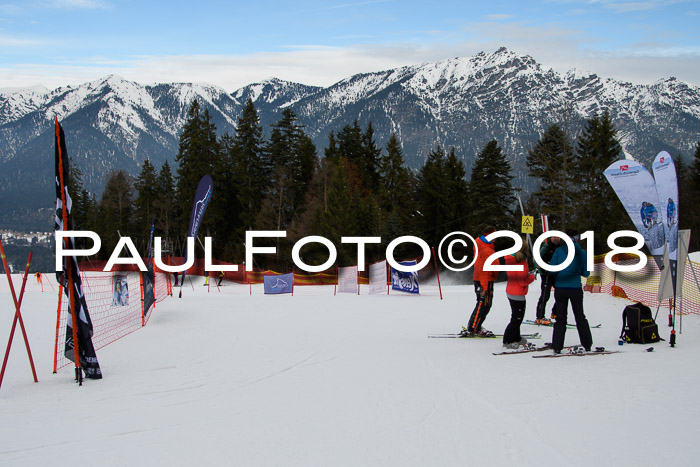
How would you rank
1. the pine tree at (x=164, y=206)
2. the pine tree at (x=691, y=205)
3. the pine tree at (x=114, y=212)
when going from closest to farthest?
the pine tree at (x=691, y=205), the pine tree at (x=164, y=206), the pine tree at (x=114, y=212)

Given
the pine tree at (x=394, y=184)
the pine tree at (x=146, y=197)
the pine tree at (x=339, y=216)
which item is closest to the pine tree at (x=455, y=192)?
the pine tree at (x=394, y=184)

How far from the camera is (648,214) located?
10.7 metres

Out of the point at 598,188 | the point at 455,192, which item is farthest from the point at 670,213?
the point at 455,192

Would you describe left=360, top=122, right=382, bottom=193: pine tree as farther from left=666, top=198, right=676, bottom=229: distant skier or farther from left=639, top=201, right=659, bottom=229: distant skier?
left=666, top=198, right=676, bottom=229: distant skier

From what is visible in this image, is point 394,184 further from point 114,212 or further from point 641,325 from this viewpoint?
point 641,325

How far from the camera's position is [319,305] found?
17.4m

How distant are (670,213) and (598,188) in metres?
35.0

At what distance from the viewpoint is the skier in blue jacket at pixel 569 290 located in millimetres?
7730

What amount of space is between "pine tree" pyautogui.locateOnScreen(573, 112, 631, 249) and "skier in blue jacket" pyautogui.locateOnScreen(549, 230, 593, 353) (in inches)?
1276

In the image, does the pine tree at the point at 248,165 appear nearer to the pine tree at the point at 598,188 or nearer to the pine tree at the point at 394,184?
the pine tree at the point at 394,184

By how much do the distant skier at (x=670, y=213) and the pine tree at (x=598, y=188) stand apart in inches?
1182

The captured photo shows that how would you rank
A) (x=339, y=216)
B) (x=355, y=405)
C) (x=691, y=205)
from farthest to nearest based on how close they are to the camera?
(x=691, y=205) < (x=339, y=216) < (x=355, y=405)

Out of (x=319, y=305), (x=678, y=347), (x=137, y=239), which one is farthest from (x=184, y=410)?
(x=137, y=239)

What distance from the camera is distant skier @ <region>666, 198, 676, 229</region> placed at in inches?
370
